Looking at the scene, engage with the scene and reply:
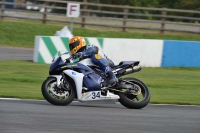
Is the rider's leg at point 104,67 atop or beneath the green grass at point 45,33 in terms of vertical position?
atop

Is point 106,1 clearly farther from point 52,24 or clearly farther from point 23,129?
point 23,129

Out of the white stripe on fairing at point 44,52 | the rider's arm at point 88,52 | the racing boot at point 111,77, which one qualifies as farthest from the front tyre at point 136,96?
the white stripe on fairing at point 44,52

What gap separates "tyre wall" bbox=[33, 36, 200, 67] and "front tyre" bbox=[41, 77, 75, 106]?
29.4 ft

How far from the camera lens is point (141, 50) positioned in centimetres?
1947

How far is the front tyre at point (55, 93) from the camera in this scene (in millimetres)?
9938

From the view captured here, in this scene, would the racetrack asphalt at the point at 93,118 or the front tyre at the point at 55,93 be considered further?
the front tyre at the point at 55,93

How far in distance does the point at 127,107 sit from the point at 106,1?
32583 millimetres

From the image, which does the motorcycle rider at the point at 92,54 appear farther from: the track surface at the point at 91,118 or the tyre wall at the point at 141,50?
the tyre wall at the point at 141,50

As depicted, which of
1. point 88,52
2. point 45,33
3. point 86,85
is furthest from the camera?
point 45,33

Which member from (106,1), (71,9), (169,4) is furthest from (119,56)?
(169,4)

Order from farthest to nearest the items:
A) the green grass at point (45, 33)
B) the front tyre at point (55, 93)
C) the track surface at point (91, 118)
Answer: the green grass at point (45, 33) → the front tyre at point (55, 93) → the track surface at point (91, 118)

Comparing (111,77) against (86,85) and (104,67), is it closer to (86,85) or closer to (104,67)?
(104,67)

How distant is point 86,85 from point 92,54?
1.87ft

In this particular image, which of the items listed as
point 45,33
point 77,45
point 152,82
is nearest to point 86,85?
point 77,45
